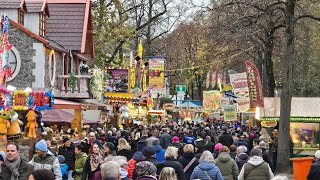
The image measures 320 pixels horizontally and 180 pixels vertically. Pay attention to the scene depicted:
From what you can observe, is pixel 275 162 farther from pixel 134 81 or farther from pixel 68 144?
pixel 134 81

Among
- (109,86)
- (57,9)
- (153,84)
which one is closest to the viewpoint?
(57,9)

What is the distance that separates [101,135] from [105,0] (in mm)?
21887

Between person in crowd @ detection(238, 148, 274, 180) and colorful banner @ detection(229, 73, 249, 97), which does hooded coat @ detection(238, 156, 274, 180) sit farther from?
colorful banner @ detection(229, 73, 249, 97)

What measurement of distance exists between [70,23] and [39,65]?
7185 mm

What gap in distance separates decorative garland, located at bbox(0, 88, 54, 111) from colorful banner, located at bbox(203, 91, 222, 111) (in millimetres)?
42552

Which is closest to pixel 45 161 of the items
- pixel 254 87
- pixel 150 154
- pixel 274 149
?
pixel 150 154

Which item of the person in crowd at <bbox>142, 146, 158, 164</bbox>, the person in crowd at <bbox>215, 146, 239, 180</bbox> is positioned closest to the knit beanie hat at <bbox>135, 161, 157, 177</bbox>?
the person in crowd at <bbox>142, 146, 158, 164</bbox>

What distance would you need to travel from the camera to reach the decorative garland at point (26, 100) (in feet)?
58.3

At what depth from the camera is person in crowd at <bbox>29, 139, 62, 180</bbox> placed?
39.4ft

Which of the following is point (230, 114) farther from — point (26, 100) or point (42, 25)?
point (26, 100)

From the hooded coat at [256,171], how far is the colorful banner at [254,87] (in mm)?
14493

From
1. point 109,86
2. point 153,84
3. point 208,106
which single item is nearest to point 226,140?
point 109,86

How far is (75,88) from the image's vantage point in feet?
109

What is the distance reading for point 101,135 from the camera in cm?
2466
